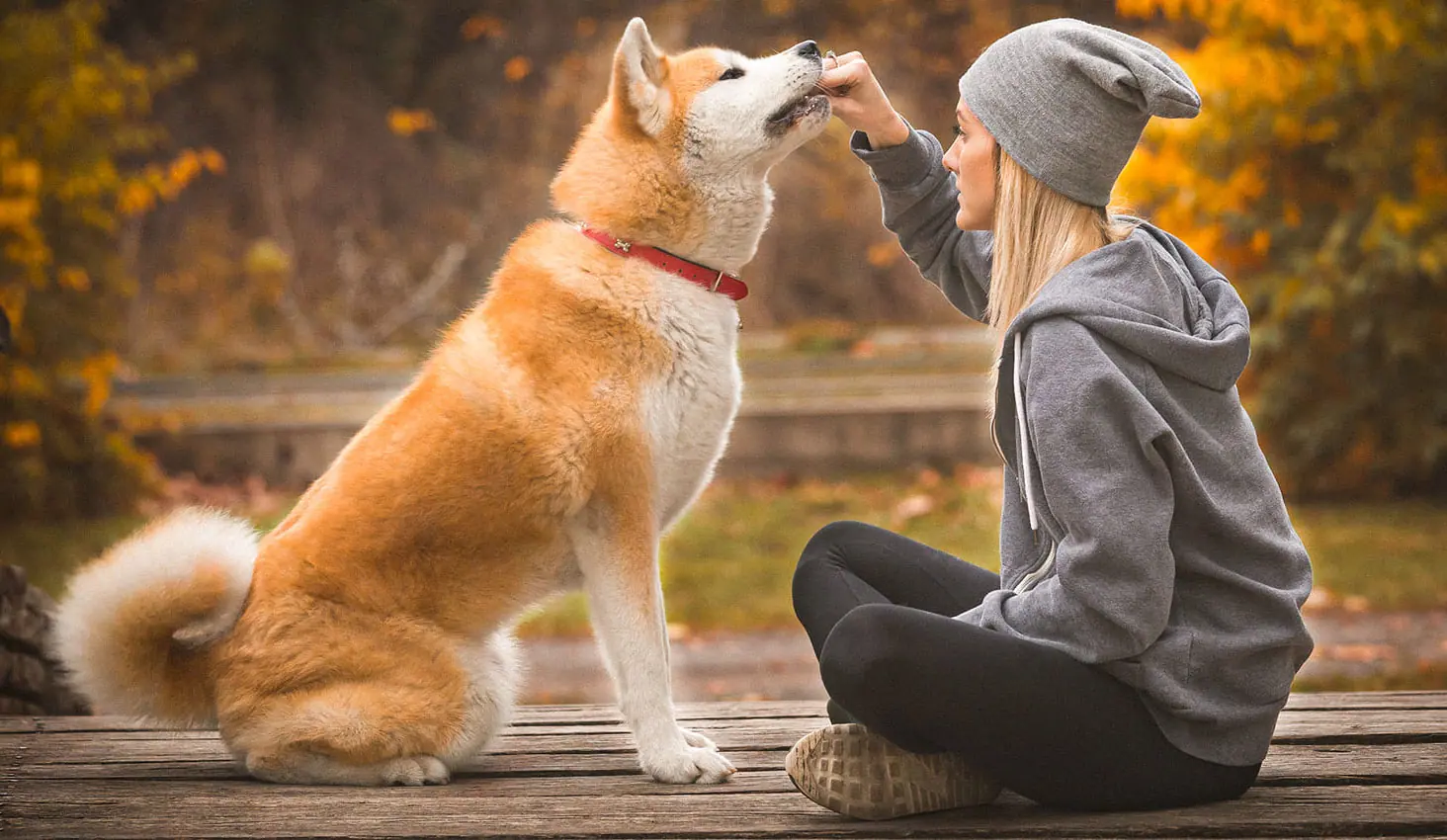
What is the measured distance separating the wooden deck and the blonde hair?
2.12ft

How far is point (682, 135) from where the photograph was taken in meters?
2.35

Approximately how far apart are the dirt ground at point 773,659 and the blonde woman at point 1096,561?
259 centimetres

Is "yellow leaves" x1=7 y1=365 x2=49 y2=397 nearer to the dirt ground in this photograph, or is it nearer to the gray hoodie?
the dirt ground

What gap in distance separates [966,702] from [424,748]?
912 mm

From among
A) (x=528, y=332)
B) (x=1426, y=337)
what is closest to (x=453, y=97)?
(x=1426, y=337)

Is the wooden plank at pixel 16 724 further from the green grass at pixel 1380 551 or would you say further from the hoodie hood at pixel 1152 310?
the green grass at pixel 1380 551

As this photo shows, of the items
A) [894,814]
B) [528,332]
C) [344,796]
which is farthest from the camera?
[528,332]

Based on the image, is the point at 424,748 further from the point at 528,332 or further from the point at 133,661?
the point at 528,332

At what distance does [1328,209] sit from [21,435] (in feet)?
20.7

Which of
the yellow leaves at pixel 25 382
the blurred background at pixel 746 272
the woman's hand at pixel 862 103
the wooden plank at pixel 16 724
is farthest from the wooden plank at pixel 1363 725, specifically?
the yellow leaves at pixel 25 382

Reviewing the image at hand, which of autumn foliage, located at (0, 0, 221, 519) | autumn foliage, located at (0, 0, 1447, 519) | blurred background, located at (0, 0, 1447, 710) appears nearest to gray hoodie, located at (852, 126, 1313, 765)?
blurred background, located at (0, 0, 1447, 710)

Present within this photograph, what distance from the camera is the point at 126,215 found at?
9078 mm

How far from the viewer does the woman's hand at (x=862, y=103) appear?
7.70 feet

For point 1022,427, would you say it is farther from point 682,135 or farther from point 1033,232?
point 682,135
